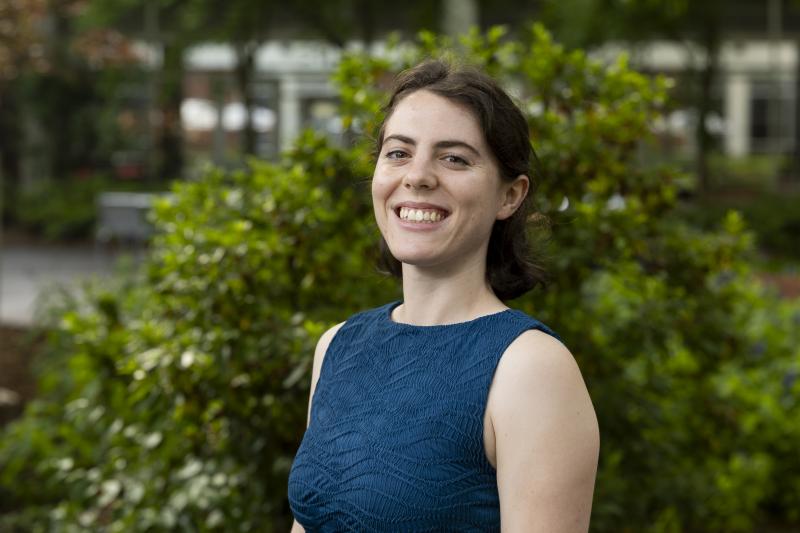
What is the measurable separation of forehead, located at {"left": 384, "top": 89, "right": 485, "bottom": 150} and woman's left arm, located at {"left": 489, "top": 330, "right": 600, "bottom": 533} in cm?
39

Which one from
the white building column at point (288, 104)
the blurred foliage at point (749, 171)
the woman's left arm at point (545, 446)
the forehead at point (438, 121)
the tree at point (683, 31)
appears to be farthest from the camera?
the white building column at point (288, 104)

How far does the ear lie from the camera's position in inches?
84.0

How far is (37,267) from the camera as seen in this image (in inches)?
691

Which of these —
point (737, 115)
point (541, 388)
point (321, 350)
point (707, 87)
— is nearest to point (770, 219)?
point (707, 87)

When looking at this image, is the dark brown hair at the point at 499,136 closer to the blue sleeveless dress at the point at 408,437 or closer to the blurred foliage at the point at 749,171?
the blue sleeveless dress at the point at 408,437

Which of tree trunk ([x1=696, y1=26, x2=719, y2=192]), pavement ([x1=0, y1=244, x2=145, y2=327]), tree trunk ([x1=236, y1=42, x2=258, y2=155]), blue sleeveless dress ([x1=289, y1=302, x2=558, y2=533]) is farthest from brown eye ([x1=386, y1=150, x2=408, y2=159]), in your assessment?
tree trunk ([x1=236, y1=42, x2=258, y2=155])

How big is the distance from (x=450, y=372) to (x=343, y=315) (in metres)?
1.90

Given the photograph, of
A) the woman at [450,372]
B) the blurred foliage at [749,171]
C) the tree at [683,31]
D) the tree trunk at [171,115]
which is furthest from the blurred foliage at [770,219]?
the woman at [450,372]

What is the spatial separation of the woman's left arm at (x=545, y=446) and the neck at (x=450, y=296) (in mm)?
246

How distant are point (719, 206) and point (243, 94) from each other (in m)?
8.69

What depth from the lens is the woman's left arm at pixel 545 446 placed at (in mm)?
1804

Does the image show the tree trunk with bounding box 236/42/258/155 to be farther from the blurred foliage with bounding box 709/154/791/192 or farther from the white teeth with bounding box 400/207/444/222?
the white teeth with bounding box 400/207/444/222

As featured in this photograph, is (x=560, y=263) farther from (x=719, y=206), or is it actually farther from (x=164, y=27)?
(x=164, y=27)

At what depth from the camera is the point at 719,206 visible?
20391 millimetres
